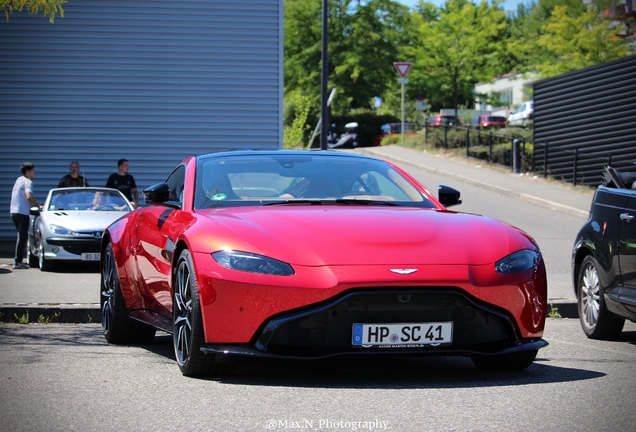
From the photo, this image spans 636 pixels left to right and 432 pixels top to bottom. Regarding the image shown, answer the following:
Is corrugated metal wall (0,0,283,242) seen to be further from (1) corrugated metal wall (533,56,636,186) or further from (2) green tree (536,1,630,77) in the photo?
(2) green tree (536,1,630,77)

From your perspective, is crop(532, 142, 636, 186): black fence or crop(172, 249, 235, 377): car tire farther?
crop(532, 142, 636, 186): black fence

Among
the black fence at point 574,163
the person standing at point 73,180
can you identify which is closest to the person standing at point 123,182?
the person standing at point 73,180

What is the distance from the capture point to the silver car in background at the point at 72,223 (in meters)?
15.8

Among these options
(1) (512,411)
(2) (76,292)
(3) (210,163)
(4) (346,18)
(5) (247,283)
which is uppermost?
(4) (346,18)

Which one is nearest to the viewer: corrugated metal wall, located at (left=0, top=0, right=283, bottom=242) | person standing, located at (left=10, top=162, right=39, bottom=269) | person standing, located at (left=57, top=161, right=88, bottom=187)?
person standing, located at (left=10, top=162, right=39, bottom=269)

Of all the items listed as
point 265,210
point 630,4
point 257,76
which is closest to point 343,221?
point 265,210

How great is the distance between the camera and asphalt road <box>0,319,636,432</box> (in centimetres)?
467

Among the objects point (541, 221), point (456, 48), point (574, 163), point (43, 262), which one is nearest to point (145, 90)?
point (43, 262)

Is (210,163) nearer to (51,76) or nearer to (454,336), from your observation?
(454,336)

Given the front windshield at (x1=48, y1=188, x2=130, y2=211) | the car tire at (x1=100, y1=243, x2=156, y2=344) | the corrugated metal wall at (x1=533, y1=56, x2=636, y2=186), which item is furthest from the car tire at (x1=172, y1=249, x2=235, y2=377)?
the corrugated metal wall at (x1=533, y1=56, x2=636, y2=186)

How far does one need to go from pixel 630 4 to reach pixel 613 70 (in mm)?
51205

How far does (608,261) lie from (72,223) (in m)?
10.4

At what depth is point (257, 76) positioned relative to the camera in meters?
20.6

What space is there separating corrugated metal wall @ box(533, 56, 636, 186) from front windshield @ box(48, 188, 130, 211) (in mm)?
12049
